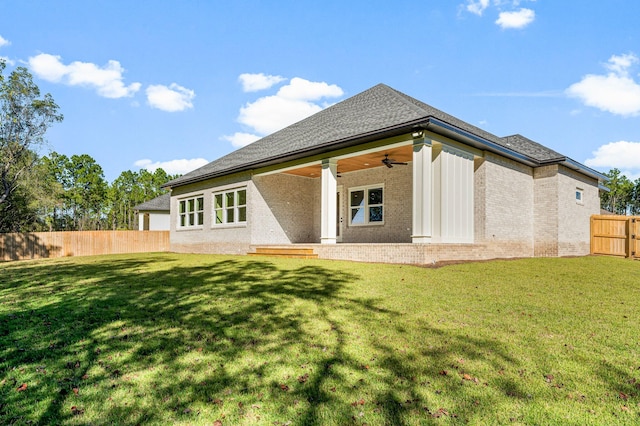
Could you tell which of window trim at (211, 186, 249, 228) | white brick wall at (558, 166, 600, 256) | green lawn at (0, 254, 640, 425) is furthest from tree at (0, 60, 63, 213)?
white brick wall at (558, 166, 600, 256)

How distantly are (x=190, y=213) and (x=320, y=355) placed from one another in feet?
55.6

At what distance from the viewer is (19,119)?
74.6 feet

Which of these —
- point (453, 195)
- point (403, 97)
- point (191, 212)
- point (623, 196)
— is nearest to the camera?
point (453, 195)

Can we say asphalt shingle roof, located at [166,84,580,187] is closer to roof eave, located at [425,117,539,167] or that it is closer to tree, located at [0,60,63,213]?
roof eave, located at [425,117,539,167]

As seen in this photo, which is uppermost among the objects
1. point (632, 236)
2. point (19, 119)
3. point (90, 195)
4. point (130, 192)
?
point (19, 119)

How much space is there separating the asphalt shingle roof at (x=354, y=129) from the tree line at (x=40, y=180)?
12.5m

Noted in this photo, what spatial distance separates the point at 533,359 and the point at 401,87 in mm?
15089

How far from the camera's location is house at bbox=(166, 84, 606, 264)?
1036cm

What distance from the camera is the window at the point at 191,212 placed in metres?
18.5

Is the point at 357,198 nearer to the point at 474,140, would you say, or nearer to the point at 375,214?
the point at 375,214

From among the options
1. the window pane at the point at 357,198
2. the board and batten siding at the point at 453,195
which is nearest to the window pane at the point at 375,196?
the window pane at the point at 357,198

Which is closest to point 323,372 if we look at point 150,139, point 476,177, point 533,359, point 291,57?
point 533,359

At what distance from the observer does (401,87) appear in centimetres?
1669

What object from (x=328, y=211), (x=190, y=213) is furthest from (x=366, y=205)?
(x=190, y=213)
